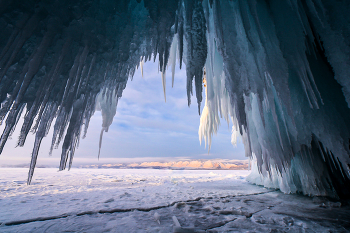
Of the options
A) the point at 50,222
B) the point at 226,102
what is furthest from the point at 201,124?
the point at 50,222

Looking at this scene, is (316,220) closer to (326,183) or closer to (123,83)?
(326,183)

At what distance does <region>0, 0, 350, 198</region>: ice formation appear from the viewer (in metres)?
1.61

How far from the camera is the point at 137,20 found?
2510mm

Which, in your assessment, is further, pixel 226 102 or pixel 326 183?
pixel 226 102

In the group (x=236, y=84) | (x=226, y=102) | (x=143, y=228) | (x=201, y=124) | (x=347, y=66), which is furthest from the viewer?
(x=201, y=124)

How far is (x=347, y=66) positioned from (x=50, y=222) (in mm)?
3000

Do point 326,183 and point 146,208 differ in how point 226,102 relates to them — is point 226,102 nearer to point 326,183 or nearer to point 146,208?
point 326,183

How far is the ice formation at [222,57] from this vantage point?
1609 millimetres

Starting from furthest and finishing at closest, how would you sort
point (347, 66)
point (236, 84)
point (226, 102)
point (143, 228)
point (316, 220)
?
point (226, 102) < point (236, 84) < point (347, 66) < point (316, 220) < point (143, 228)

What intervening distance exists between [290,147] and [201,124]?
5.09 meters

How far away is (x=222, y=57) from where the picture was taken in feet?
7.14

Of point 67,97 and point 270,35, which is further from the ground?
point 270,35

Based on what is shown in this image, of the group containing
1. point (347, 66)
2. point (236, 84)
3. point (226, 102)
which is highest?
point (226, 102)

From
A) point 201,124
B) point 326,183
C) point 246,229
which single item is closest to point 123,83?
point 246,229
